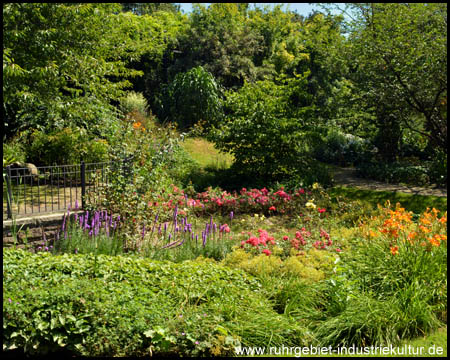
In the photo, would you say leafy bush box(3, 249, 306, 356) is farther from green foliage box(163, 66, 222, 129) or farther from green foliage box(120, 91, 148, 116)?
green foliage box(163, 66, 222, 129)

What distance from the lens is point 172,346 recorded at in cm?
352

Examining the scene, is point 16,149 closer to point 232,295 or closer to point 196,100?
point 196,100

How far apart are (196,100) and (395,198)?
347 inches

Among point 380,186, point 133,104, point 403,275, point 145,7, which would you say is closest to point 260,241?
point 403,275

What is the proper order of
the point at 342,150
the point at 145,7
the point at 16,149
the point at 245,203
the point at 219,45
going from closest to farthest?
the point at 245,203
the point at 16,149
the point at 342,150
the point at 219,45
the point at 145,7

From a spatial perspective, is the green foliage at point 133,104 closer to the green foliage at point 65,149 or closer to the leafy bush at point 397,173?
the green foliage at point 65,149

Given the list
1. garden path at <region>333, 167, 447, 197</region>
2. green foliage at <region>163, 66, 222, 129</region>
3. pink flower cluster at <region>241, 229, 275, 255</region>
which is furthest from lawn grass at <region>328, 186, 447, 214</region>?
green foliage at <region>163, 66, 222, 129</region>

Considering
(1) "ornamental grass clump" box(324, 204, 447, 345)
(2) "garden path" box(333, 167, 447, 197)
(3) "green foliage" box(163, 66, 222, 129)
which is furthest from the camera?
(3) "green foliage" box(163, 66, 222, 129)

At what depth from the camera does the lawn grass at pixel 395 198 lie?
28.9ft

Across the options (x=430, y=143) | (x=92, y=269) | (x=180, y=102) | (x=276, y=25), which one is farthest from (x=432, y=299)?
(x=276, y=25)

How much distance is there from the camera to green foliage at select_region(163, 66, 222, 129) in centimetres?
1605

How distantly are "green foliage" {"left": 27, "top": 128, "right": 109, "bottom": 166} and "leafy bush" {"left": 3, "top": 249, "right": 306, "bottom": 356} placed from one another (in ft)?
20.8

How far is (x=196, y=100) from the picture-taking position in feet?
52.7

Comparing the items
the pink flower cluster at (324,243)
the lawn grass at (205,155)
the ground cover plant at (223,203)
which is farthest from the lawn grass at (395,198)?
the lawn grass at (205,155)
